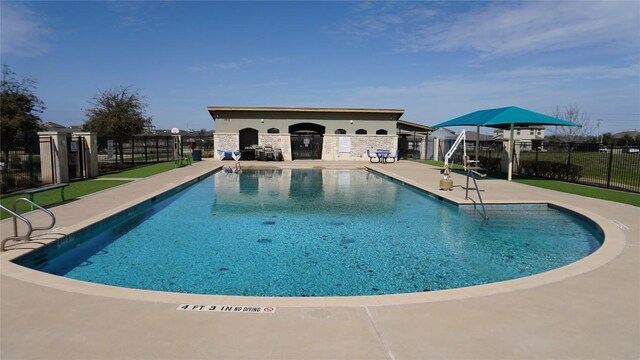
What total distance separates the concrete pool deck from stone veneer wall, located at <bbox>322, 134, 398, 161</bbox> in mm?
25847

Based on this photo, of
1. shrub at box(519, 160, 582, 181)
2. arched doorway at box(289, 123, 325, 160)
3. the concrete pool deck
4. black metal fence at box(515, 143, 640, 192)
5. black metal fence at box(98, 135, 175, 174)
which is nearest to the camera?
the concrete pool deck

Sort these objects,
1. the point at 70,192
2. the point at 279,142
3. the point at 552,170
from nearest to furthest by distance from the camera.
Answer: the point at 70,192, the point at 552,170, the point at 279,142

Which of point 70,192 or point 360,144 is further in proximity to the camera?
point 360,144

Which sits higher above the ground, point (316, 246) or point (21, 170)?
point (21, 170)

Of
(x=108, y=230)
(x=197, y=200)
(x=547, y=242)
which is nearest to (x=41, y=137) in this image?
(x=197, y=200)

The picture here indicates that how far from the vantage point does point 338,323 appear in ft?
→ 12.7

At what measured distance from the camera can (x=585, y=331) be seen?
3754 mm

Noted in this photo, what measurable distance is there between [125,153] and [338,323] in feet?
111

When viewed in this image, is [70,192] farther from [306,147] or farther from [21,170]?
[306,147]

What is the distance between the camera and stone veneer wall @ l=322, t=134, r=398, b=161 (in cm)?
3100

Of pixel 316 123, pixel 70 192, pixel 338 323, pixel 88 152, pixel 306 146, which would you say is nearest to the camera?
pixel 338 323

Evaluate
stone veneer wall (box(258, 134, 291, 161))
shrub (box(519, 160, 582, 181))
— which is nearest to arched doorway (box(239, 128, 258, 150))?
stone veneer wall (box(258, 134, 291, 161))

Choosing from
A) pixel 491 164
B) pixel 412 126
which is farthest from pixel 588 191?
pixel 412 126

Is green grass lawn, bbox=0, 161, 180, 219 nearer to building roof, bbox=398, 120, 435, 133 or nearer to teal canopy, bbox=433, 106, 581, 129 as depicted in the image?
teal canopy, bbox=433, 106, 581, 129
